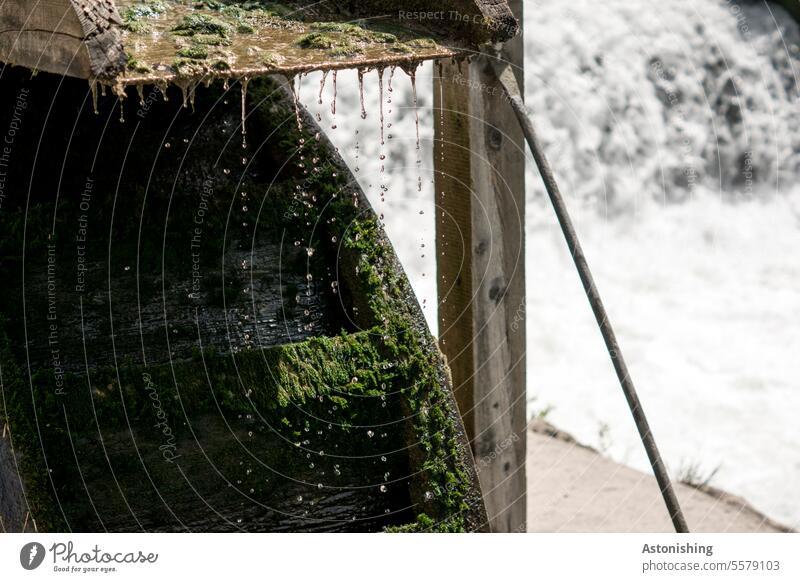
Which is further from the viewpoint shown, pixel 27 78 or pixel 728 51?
pixel 728 51

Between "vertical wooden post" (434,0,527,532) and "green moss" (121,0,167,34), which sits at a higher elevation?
"green moss" (121,0,167,34)

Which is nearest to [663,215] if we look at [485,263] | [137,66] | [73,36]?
[485,263]

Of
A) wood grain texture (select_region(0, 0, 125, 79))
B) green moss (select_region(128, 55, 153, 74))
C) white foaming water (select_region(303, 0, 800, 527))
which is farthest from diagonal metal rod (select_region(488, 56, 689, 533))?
white foaming water (select_region(303, 0, 800, 527))

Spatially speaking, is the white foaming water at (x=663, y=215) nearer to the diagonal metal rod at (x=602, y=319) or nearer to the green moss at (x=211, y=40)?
the diagonal metal rod at (x=602, y=319)

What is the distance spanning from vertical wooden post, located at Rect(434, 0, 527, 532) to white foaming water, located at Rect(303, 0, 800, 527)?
105 inches

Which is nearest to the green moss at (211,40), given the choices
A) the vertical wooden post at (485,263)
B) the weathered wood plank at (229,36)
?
the weathered wood plank at (229,36)

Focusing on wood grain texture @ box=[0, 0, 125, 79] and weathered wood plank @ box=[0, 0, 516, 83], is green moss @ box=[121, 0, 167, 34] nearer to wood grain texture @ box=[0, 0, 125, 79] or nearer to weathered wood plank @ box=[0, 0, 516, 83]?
weathered wood plank @ box=[0, 0, 516, 83]

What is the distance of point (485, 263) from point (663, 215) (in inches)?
176

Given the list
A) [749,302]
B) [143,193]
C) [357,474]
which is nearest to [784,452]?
[749,302]

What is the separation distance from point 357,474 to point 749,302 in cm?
508

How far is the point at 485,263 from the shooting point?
389cm

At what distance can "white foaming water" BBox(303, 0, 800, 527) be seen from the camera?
6.92 m

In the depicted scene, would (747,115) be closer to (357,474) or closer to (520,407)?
(520,407)
